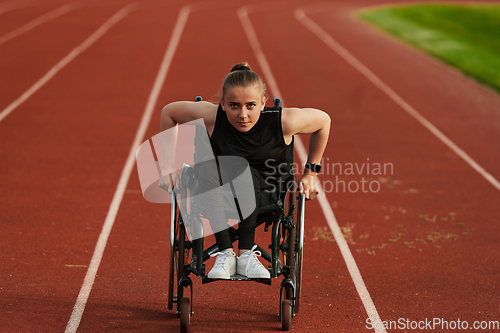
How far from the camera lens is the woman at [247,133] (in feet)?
10.5

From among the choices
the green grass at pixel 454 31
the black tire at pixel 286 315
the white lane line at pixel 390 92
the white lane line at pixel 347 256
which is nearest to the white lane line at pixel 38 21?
the white lane line at pixel 390 92

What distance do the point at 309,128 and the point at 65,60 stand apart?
11458 mm

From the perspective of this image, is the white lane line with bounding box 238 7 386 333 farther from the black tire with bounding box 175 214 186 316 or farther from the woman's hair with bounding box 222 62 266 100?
the woman's hair with bounding box 222 62 266 100

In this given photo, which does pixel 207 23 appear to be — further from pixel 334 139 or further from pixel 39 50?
pixel 334 139

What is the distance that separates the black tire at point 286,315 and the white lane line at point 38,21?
1412 cm

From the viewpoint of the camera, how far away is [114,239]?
496 centimetres

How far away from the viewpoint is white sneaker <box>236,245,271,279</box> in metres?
3.14

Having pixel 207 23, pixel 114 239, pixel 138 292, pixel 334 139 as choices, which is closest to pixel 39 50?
pixel 207 23

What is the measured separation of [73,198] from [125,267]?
185 centimetres

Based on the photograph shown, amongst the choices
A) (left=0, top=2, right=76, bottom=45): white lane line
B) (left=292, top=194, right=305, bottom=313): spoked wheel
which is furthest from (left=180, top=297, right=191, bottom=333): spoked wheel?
(left=0, top=2, right=76, bottom=45): white lane line

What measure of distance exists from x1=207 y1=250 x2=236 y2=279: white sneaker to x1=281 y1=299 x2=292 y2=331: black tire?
404mm

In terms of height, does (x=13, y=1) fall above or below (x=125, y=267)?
above

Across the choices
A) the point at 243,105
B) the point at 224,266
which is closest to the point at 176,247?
the point at 224,266

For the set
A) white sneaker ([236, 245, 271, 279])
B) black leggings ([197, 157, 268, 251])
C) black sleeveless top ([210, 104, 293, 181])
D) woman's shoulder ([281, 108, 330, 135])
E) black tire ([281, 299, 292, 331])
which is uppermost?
woman's shoulder ([281, 108, 330, 135])
